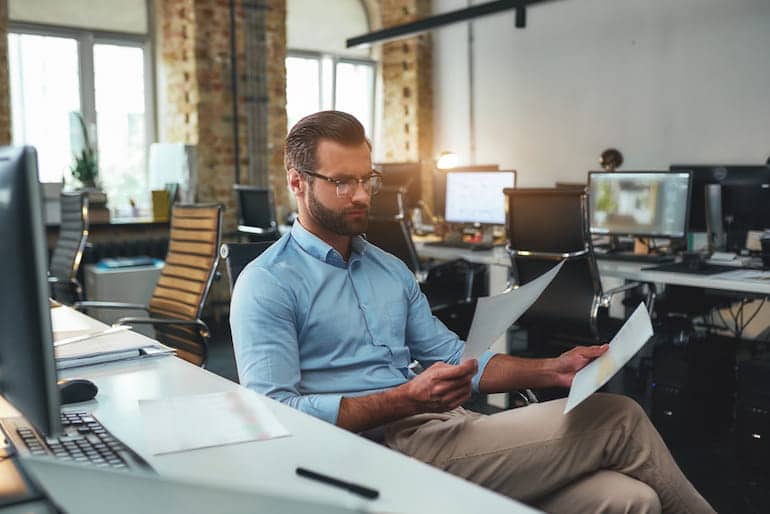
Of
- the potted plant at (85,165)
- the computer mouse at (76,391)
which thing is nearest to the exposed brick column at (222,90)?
the potted plant at (85,165)

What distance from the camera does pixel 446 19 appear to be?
6.40m

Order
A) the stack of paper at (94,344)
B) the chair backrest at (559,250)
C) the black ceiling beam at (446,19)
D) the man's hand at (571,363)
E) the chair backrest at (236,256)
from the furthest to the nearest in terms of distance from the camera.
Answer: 1. the black ceiling beam at (446,19)
2. the chair backrest at (559,250)
3. the chair backrest at (236,256)
4. the stack of paper at (94,344)
5. the man's hand at (571,363)

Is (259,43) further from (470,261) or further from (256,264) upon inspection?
(256,264)

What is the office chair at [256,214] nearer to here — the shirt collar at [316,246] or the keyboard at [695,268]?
the keyboard at [695,268]

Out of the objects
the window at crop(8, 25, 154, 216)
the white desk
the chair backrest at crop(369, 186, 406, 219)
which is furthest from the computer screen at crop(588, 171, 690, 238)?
the window at crop(8, 25, 154, 216)

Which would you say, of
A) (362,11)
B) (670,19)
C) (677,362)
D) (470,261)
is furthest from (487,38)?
(677,362)

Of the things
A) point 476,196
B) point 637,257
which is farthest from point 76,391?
point 476,196

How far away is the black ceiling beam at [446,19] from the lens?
230 inches

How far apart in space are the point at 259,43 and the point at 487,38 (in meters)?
2.49

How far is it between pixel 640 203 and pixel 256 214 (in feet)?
9.19

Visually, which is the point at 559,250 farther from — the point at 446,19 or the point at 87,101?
the point at 87,101

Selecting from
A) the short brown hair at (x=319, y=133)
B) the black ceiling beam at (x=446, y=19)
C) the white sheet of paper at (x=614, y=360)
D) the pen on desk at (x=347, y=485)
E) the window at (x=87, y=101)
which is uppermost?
the black ceiling beam at (x=446, y=19)

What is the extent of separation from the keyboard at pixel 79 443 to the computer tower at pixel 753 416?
2.48 meters

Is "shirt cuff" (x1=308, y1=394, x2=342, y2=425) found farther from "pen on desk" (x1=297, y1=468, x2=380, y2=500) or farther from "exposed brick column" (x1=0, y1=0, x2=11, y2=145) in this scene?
"exposed brick column" (x1=0, y1=0, x2=11, y2=145)
